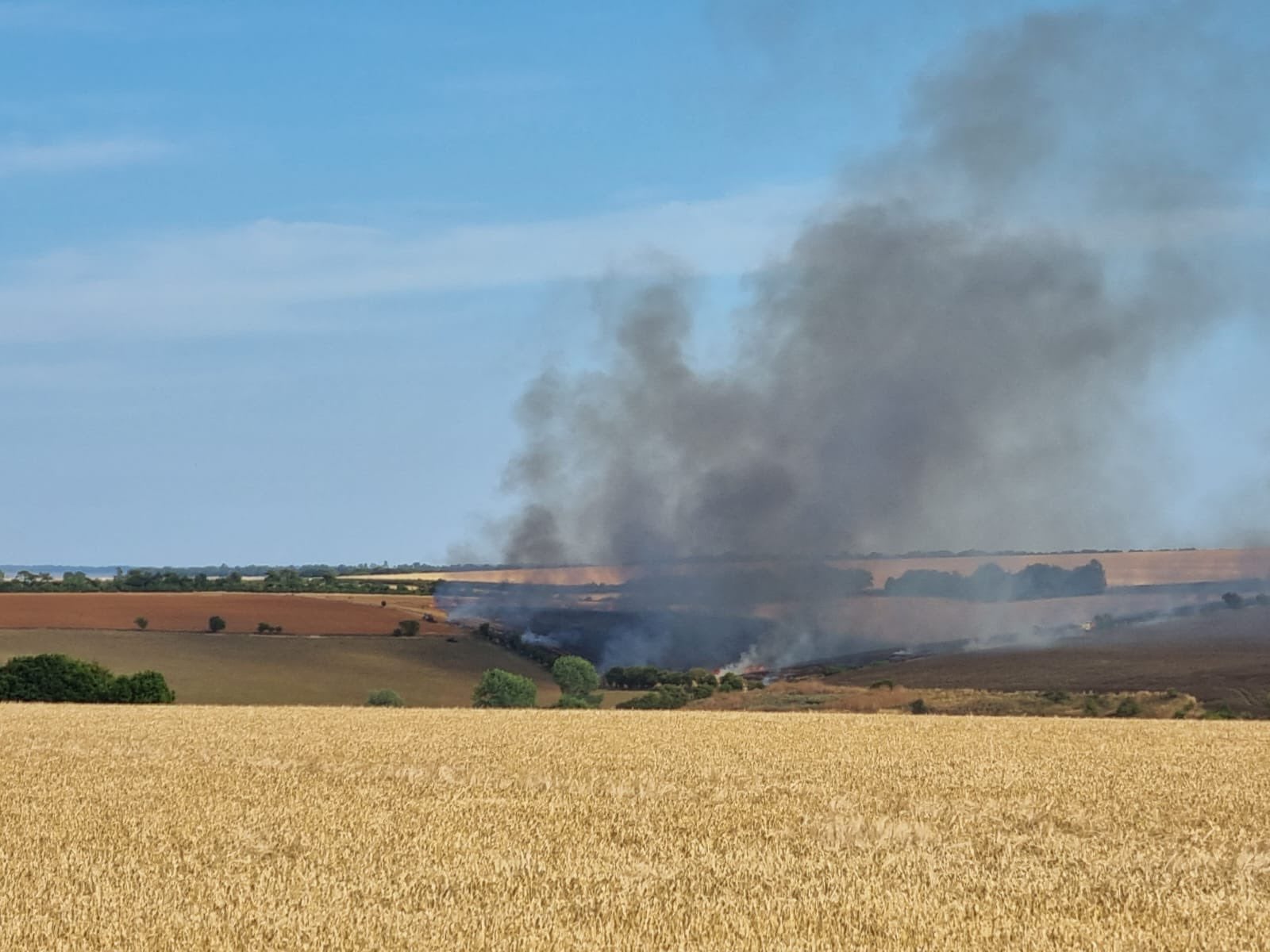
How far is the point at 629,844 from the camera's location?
18.5 m

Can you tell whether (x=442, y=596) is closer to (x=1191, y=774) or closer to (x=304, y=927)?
(x=1191, y=774)

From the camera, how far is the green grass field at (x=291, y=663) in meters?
83.6

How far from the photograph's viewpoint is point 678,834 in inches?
757

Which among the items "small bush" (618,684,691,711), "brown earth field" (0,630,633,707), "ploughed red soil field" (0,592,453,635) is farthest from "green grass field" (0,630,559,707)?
"small bush" (618,684,691,711)

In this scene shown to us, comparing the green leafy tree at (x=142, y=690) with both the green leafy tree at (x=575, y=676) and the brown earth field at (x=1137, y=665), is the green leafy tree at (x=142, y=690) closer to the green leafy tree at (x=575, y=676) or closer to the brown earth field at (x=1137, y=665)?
the green leafy tree at (x=575, y=676)

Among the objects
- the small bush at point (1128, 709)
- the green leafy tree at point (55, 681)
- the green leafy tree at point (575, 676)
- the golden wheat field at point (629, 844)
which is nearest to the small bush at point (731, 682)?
the green leafy tree at point (575, 676)

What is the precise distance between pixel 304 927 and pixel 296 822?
731 centimetres

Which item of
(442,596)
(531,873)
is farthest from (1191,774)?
(442,596)

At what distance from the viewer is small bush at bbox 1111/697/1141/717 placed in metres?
59.2

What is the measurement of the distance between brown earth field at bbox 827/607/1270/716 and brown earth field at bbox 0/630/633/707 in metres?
19.4

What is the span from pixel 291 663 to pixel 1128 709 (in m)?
52.0

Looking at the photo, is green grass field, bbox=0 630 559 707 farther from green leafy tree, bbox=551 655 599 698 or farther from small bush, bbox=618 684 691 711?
small bush, bbox=618 684 691 711

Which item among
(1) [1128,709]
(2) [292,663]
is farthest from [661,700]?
(2) [292,663]

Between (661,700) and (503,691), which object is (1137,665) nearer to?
(661,700)
